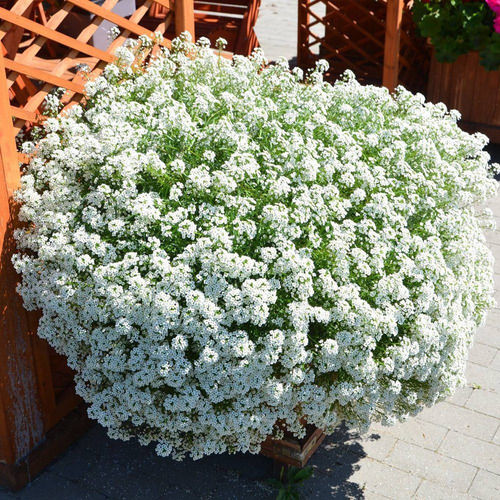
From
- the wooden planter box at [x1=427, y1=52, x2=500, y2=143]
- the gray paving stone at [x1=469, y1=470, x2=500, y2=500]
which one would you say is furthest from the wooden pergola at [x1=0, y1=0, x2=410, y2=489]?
the wooden planter box at [x1=427, y1=52, x2=500, y2=143]

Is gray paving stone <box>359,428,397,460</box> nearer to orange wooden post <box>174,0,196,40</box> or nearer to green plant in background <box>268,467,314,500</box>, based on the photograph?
green plant in background <box>268,467,314,500</box>

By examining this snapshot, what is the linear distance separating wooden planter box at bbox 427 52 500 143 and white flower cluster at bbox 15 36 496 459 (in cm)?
359

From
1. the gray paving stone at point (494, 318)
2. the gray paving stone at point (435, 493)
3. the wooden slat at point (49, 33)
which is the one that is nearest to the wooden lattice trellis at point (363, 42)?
the gray paving stone at point (494, 318)

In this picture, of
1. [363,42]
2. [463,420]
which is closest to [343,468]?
[463,420]

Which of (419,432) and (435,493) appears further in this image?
(419,432)

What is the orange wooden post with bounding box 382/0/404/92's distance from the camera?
6.99 meters

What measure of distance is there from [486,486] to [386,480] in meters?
0.50

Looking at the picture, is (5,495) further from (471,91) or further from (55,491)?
(471,91)

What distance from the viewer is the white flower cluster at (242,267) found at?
330 cm

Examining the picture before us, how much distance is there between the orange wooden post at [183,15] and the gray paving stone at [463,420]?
2.70 m

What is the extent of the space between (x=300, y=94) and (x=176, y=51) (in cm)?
78

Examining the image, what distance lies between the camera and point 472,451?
429 centimetres

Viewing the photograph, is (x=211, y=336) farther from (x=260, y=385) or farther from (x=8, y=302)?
(x=8, y=302)

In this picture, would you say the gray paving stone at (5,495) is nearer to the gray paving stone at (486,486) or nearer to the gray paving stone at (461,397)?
the gray paving stone at (486,486)
